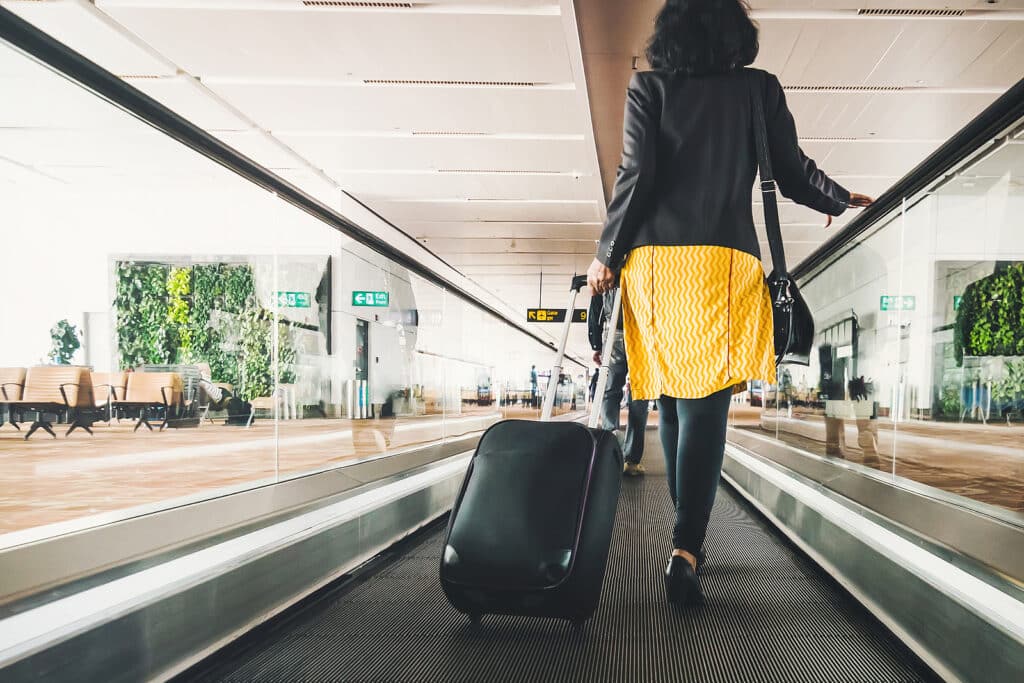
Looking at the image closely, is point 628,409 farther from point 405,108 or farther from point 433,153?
point 433,153

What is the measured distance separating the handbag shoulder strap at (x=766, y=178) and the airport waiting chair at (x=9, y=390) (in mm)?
1984

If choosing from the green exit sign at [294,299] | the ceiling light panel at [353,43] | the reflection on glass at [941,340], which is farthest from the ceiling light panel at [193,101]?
the reflection on glass at [941,340]

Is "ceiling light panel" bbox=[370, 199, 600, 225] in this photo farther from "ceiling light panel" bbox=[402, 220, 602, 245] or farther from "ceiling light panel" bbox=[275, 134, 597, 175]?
"ceiling light panel" bbox=[275, 134, 597, 175]

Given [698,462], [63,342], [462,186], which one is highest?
[462,186]

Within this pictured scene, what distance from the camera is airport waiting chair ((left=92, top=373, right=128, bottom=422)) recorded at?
2.18 meters

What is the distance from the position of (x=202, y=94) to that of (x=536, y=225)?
8.36 metres

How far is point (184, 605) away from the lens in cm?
163

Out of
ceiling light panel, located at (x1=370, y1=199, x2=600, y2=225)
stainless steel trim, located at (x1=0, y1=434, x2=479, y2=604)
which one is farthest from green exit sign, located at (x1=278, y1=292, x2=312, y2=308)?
ceiling light panel, located at (x1=370, y1=199, x2=600, y2=225)

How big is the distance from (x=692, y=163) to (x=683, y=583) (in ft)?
3.98

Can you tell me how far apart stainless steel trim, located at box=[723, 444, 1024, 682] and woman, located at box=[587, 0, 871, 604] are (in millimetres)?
482

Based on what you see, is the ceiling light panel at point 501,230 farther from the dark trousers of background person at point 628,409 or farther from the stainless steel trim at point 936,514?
the stainless steel trim at point 936,514

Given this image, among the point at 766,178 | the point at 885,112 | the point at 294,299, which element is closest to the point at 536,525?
the point at 766,178

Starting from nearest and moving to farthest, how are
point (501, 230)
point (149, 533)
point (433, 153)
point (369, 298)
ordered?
point (149, 533), point (369, 298), point (433, 153), point (501, 230)

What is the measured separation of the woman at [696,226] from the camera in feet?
6.70
